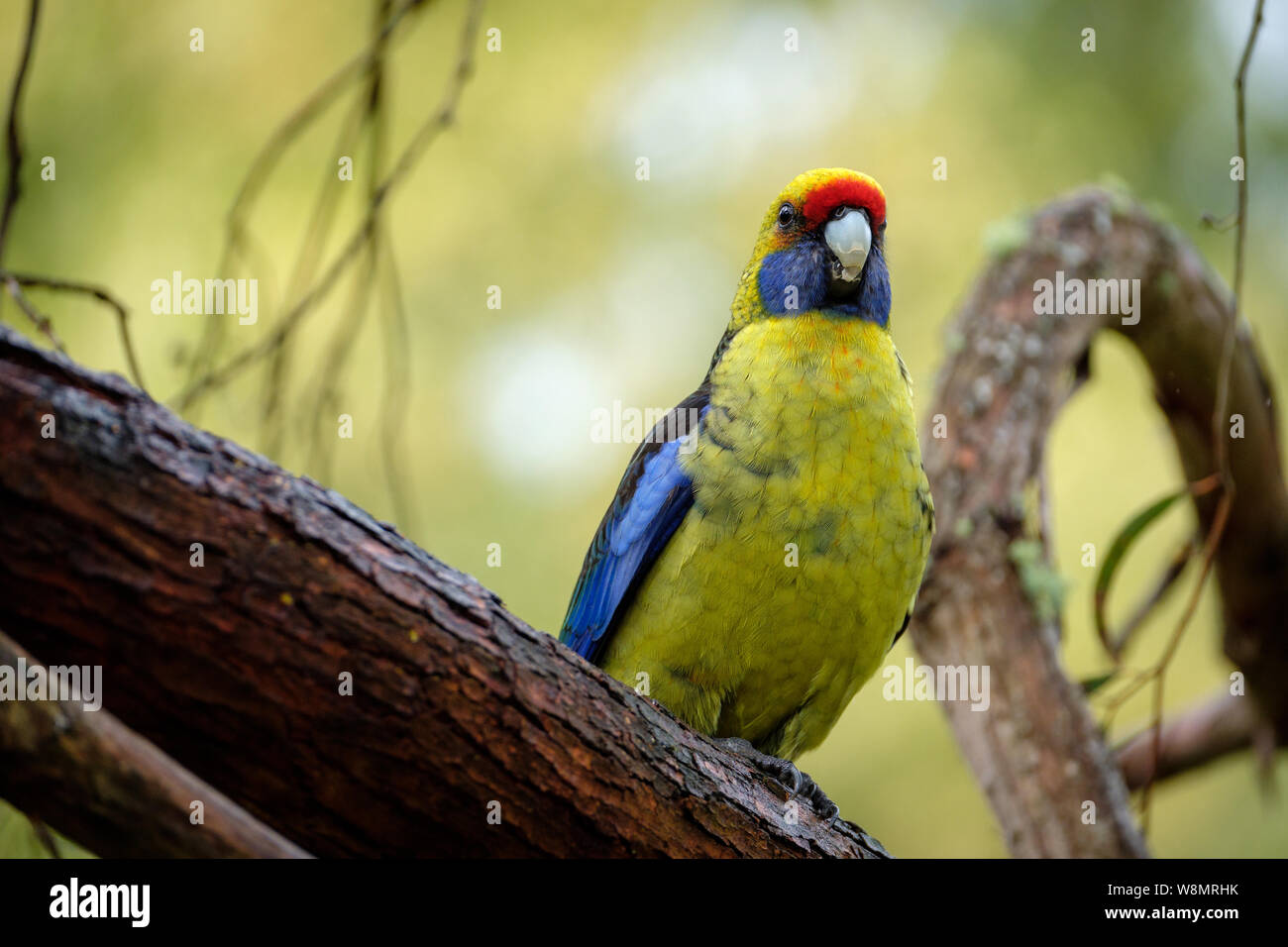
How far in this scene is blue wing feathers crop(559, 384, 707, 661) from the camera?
3023 millimetres

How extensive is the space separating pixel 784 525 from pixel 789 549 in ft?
0.20

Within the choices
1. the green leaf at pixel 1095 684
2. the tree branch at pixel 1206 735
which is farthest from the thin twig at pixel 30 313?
the tree branch at pixel 1206 735

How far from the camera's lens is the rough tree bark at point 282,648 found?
1.71 meters

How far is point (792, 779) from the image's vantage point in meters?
2.89

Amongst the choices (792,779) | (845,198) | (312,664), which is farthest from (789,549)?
(312,664)

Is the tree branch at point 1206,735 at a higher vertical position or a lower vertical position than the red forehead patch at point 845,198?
lower

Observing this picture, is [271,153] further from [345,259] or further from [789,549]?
[789,549]

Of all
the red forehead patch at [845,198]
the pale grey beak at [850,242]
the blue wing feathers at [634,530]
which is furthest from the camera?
the red forehead patch at [845,198]

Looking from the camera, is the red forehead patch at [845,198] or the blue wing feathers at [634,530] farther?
the red forehead patch at [845,198]

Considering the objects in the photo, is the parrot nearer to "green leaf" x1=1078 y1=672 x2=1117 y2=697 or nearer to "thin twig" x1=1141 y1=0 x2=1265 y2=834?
"thin twig" x1=1141 y1=0 x2=1265 y2=834

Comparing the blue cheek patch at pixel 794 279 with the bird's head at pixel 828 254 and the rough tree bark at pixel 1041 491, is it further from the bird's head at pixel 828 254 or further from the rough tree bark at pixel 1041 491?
the rough tree bark at pixel 1041 491

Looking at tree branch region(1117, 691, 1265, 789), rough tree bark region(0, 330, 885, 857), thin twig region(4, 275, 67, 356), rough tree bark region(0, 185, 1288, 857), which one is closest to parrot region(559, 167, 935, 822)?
rough tree bark region(0, 185, 1288, 857)

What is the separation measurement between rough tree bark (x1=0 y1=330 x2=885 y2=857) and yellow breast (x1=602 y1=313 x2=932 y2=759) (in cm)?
76

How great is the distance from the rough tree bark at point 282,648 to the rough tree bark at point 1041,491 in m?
2.18
